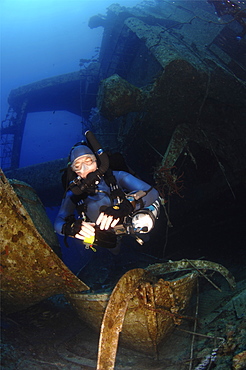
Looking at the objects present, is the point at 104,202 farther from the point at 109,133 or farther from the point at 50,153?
the point at 50,153

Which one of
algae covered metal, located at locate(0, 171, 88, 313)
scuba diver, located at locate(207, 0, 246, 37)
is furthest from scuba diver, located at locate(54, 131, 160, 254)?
scuba diver, located at locate(207, 0, 246, 37)

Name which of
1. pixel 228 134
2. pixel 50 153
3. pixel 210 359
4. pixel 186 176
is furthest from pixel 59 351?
pixel 50 153

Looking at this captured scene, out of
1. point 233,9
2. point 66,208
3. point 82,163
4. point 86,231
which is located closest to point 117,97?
point 82,163

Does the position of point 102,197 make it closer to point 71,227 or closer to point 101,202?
point 101,202

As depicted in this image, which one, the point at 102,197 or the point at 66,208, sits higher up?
the point at 102,197

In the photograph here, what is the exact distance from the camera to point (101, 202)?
134 inches

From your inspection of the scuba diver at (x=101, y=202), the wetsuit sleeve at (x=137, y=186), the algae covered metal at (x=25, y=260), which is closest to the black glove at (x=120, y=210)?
the scuba diver at (x=101, y=202)

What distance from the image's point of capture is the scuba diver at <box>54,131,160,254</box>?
2703 millimetres

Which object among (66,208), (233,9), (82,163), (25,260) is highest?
(233,9)

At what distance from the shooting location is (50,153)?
7356 cm

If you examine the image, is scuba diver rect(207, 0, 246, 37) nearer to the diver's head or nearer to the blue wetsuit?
the blue wetsuit

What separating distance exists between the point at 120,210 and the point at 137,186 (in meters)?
0.64

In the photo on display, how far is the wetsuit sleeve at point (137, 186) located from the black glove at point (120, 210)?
0.89ft

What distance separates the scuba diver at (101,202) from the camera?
106 inches
